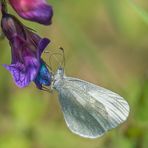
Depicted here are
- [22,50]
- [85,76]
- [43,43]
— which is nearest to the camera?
[43,43]

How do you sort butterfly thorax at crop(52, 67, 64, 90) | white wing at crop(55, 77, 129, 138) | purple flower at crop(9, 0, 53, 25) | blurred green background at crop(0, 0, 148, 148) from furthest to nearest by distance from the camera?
blurred green background at crop(0, 0, 148, 148), butterfly thorax at crop(52, 67, 64, 90), white wing at crop(55, 77, 129, 138), purple flower at crop(9, 0, 53, 25)

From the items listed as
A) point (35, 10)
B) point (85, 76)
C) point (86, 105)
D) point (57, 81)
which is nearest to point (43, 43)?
point (35, 10)

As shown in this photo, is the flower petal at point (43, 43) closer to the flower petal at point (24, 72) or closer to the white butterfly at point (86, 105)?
the flower petal at point (24, 72)

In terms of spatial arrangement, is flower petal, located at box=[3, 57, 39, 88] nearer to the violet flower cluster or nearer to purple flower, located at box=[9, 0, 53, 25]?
the violet flower cluster

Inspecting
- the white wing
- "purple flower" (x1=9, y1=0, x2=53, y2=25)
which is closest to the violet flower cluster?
"purple flower" (x1=9, y1=0, x2=53, y2=25)

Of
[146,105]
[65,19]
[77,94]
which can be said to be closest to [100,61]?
[65,19]

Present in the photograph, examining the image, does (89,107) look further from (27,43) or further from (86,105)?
(27,43)

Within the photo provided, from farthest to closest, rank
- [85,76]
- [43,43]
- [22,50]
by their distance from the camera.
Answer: [85,76]
[22,50]
[43,43]

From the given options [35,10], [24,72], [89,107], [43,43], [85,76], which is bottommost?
[85,76]
